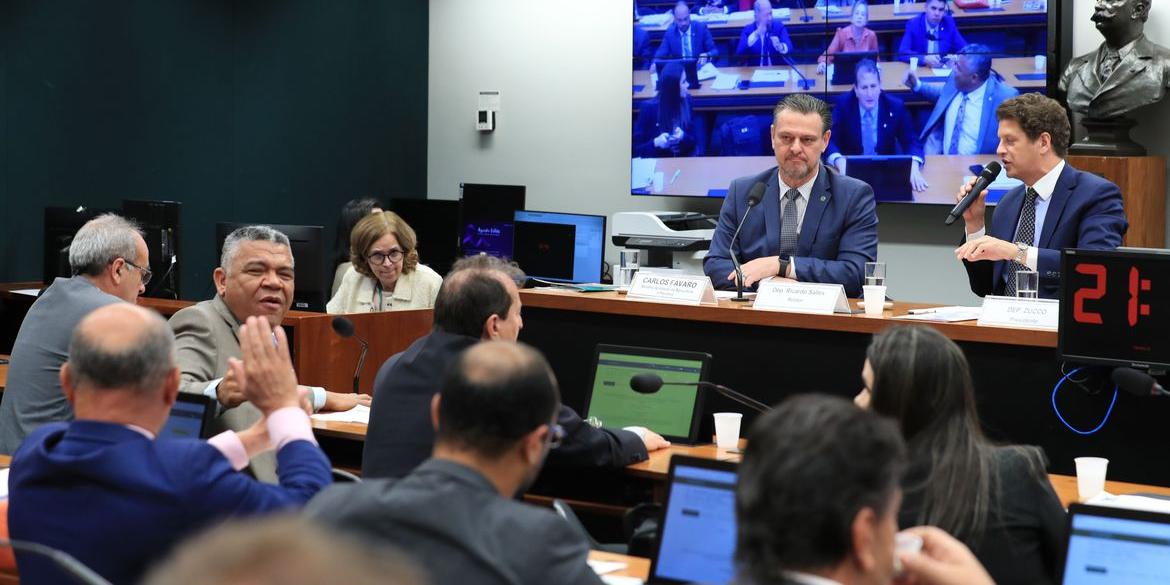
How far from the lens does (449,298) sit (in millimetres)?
3111

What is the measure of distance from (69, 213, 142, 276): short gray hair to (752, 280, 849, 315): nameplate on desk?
1.88 m

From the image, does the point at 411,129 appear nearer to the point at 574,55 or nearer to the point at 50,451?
the point at 574,55

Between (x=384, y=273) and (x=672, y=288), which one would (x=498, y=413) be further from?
(x=384, y=273)

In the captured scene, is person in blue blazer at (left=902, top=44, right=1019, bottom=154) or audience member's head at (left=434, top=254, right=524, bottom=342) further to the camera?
person in blue blazer at (left=902, top=44, right=1019, bottom=154)

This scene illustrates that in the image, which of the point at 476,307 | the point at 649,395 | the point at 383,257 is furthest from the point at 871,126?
the point at 476,307

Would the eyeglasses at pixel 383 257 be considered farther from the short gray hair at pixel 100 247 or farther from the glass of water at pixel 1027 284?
the glass of water at pixel 1027 284

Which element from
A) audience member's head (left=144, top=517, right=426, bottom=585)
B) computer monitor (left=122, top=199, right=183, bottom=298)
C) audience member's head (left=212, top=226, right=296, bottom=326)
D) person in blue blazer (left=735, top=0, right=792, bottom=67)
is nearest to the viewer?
audience member's head (left=144, top=517, right=426, bottom=585)

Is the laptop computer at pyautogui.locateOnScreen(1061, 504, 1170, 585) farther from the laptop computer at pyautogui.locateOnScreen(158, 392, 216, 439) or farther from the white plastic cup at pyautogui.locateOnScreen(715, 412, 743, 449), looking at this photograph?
the laptop computer at pyautogui.locateOnScreen(158, 392, 216, 439)

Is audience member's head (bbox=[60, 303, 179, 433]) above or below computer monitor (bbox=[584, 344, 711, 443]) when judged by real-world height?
above

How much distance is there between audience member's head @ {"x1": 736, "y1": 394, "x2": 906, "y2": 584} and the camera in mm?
1503

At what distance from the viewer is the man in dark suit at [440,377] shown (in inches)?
116

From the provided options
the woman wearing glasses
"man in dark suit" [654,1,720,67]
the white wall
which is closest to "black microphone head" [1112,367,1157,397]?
Answer: the woman wearing glasses

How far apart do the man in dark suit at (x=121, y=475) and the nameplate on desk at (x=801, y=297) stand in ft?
7.38

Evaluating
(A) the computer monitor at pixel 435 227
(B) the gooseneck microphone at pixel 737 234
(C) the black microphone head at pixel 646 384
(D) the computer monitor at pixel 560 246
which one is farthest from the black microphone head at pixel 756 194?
(A) the computer monitor at pixel 435 227
